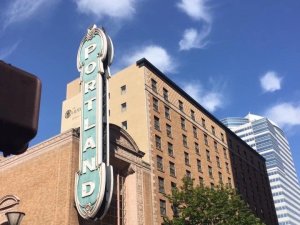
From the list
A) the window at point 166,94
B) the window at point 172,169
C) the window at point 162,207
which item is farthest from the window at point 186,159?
the window at point 162,207

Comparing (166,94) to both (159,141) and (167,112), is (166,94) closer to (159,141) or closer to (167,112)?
(167,112)

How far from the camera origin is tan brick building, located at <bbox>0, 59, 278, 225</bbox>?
37.6m

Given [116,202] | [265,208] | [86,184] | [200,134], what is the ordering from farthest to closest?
[265,208] → [200,134] → [116,202] → [86,184]

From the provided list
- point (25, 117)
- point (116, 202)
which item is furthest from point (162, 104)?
point (25, 117)

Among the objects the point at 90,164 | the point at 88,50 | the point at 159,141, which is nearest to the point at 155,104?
the point at 159,141

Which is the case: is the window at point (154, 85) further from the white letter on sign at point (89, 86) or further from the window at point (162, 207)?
the window at point (162, 207)

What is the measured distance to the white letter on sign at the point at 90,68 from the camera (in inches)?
1442

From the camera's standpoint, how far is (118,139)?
3731cm

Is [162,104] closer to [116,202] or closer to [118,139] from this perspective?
[118,139]

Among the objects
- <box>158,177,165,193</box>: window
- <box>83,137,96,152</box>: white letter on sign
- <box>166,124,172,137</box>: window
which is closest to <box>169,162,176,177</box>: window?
<box>158,177,165,193</box>: window

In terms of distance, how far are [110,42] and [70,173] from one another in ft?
42.0

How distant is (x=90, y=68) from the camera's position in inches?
1460

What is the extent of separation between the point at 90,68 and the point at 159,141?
1216 cm

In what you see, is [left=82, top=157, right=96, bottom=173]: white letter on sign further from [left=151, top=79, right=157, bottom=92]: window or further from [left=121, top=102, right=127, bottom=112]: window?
[left=151, top=79, right=157, bottom=92]: window
